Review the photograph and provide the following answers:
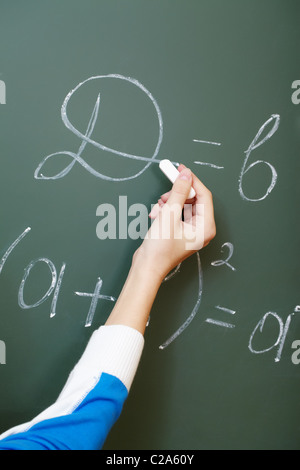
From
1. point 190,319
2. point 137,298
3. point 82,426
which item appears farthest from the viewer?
point 190,319

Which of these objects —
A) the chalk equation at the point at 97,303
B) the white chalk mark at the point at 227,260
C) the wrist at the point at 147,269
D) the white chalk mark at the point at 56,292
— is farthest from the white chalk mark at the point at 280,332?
the white chalk mark at the point at 56,292

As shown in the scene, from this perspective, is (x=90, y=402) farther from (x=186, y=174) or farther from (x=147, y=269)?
(x=186, y=174)

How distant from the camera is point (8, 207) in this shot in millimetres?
552

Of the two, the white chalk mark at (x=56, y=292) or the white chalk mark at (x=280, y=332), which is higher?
the white chalk mark at (x=56, y=292)

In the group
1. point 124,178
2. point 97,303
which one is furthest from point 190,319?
point 124,178

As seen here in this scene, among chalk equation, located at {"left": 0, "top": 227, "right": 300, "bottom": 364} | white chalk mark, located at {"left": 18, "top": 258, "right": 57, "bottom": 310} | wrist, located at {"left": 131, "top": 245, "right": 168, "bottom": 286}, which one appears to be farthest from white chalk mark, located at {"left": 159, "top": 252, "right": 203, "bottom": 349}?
white chalk mark, located at {"left": 18, "top": 258, "right": 57, "bottom": 310}

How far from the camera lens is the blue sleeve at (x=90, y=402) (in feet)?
1.22

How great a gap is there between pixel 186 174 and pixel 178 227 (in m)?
0.09

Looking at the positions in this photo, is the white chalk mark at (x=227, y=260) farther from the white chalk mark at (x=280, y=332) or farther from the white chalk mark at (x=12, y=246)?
the white chalk mark at (x=12, y=246)

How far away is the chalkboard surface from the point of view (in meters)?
0.54

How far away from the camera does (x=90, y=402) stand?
403 millimetres

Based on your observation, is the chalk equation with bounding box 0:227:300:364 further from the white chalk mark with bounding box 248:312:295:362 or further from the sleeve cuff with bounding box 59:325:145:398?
the sleeve cuff with bounding box 59:325:145:398

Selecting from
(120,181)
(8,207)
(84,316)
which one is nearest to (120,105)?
(120,181)

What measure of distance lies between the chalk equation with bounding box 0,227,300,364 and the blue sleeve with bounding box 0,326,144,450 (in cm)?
12
